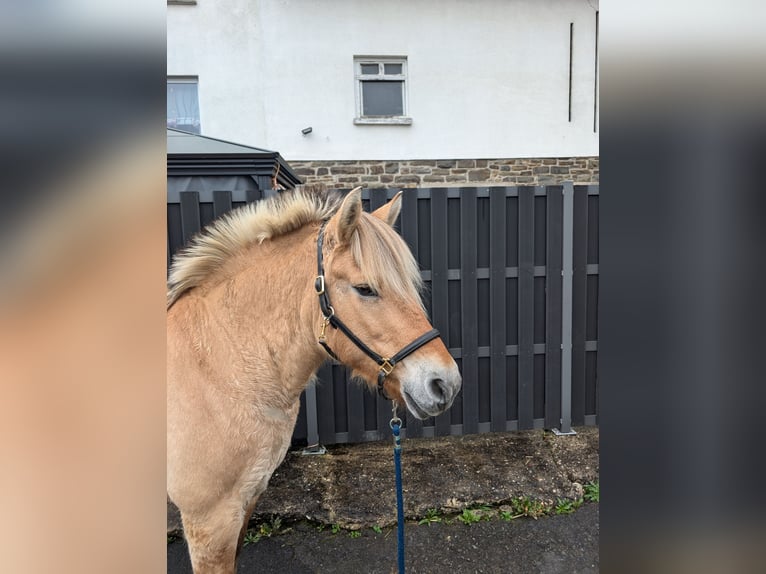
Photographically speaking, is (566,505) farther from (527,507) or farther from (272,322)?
(272,322)

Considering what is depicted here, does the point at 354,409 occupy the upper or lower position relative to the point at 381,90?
lower

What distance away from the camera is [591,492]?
2930mm

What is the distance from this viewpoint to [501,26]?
7383mm

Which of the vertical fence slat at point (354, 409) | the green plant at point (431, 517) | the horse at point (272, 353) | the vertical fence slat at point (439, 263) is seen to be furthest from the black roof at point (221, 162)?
the green plant at point (431, 517)

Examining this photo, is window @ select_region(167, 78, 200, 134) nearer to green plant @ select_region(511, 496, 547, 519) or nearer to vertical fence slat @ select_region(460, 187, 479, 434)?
vertical fence slat @ select_region(460, 187, 479, 434)

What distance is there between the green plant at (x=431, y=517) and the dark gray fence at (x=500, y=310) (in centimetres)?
74

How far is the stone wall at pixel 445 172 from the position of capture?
7.28 meters

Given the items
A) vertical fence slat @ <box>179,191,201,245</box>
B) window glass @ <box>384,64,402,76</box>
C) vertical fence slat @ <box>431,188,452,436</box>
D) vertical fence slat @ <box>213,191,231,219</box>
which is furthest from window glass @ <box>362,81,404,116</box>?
vertical fence slat @ <box>179,191,201,245</box>

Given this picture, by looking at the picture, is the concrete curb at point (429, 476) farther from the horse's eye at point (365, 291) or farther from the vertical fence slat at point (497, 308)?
the horse's eye at point (365, 291)

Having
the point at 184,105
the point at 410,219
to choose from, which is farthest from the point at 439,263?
the point at 184,105

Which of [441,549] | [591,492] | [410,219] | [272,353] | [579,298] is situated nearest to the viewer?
[272,353]

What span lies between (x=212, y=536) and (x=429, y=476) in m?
1.92

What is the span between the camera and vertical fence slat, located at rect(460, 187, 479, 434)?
3387mm
